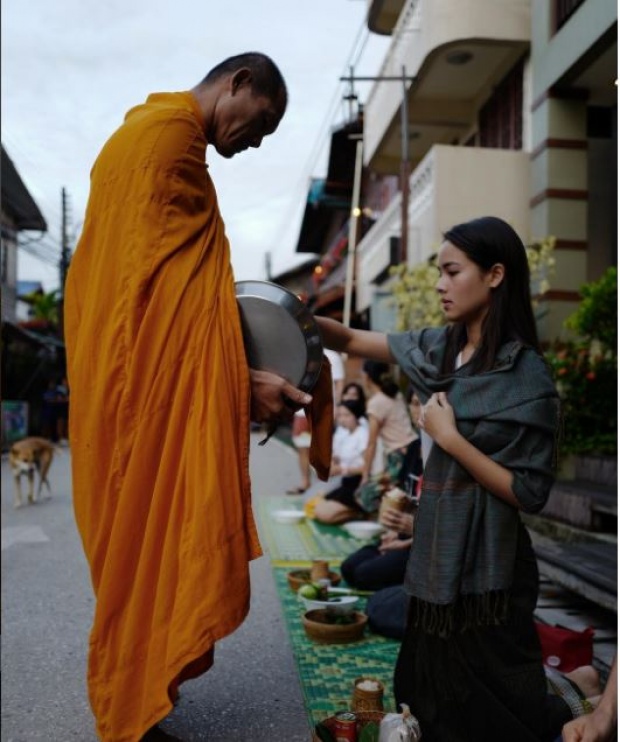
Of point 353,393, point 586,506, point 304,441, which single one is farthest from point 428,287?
point 586,506

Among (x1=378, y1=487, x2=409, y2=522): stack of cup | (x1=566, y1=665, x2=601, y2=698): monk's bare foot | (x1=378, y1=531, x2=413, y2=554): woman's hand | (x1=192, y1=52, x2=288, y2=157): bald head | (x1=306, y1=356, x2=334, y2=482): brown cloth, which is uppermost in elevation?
(x1=192, y1=52, x2=288, y2=157): bald head

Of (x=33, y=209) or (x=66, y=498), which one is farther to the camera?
(x=33, y=209)

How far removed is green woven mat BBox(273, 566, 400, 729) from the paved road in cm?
6

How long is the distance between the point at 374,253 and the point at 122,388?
13919 millimetres

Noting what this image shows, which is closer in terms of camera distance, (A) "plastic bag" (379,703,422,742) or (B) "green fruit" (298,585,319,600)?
(A) "plastic bag" (379,703,422,742)

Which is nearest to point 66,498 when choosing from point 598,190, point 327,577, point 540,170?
point 327,577

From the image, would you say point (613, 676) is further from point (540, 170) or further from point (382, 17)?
point (382, 17)

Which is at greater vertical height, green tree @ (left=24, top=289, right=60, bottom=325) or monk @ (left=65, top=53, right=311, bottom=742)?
green tree @ (left=24, top=289, right=60, bottom=325)

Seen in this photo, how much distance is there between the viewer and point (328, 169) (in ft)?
80.9

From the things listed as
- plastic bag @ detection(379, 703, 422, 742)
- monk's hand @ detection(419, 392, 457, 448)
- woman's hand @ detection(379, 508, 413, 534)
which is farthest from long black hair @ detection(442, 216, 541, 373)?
plastic bag @ detection(379, 703, 422, 742)

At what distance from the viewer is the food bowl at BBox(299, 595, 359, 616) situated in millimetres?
4234

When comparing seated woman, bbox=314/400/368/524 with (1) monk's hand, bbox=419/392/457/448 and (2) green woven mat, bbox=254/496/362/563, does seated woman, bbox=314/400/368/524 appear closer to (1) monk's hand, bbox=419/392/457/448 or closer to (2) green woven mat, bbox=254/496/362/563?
(2) green woven mat, bbox=254/496/362/563

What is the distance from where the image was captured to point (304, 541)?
6.87 m

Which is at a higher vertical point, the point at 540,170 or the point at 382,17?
the point at 382,17
